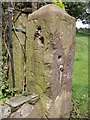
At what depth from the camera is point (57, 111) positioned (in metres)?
2.08

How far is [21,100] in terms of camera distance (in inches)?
72.5

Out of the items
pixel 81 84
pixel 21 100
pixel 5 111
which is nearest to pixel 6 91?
pixel 21 100

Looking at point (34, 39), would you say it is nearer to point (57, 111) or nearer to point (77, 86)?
point (57, 111)

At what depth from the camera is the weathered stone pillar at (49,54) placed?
1.88m

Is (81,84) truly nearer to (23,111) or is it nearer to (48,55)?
(48,55)

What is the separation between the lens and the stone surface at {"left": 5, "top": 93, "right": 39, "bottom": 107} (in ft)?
5.77

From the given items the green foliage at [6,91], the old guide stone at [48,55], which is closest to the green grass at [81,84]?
the old guide stone at [48,55]

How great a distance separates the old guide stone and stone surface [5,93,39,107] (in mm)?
65

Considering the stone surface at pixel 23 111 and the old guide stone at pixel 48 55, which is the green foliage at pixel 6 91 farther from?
the stone surface at pixel 23 111

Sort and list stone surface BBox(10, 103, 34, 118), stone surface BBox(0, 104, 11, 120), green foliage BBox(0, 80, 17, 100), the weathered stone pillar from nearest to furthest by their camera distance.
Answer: stone surface BBox(0, 104, 11, 120)
stone surface BBox(10, 103, 34, 118)
the weathered stone pillar
green foliage BBox(0, 80, 17, 100)

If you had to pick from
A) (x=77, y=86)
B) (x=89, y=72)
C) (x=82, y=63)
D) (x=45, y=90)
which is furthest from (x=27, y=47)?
(x=82, y=63)

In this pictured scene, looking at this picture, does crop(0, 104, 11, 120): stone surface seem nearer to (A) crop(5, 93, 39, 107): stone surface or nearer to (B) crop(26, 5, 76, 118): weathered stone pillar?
(A) crop(5, 93, 39, 107): stone surface

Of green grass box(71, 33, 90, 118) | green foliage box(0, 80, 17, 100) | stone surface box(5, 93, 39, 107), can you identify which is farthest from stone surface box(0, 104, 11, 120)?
green grass box(71, 33, 90, 118)

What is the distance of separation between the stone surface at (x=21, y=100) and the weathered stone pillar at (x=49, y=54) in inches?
2.7
